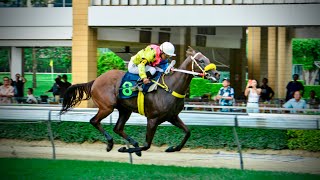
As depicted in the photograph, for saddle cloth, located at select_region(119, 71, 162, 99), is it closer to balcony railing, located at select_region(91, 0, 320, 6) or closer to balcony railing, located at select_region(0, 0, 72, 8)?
balcony railing, located at select_region(91, 0, 320, 6)

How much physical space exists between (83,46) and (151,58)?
1050cm

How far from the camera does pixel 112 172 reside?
989 cm

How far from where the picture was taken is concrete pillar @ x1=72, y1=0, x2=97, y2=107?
19.7 m

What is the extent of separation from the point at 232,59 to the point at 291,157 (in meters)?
13.7

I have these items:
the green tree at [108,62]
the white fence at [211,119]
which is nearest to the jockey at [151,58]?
the white fence at [211,119]

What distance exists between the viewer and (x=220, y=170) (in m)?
10.3

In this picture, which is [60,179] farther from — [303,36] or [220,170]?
[303,36]

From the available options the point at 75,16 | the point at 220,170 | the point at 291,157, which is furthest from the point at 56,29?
the point at 220,170

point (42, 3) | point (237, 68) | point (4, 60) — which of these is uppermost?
point (42, 3)

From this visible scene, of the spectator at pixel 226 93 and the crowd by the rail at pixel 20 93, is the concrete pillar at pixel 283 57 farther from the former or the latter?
the spectator at pixel 226 93

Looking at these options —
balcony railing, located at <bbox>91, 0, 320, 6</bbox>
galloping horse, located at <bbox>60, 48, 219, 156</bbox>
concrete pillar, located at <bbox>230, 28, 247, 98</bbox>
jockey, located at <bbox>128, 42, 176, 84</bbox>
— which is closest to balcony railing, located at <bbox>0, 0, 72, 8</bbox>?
balcony railing, located at <bbox>91, 0, 320, 6</bbox>

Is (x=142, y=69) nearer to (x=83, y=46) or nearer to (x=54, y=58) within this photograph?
(x=83, y=46)

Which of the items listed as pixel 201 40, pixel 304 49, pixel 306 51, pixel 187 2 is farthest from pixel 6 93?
pixel 306 51

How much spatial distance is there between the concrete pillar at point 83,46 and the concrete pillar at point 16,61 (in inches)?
179
